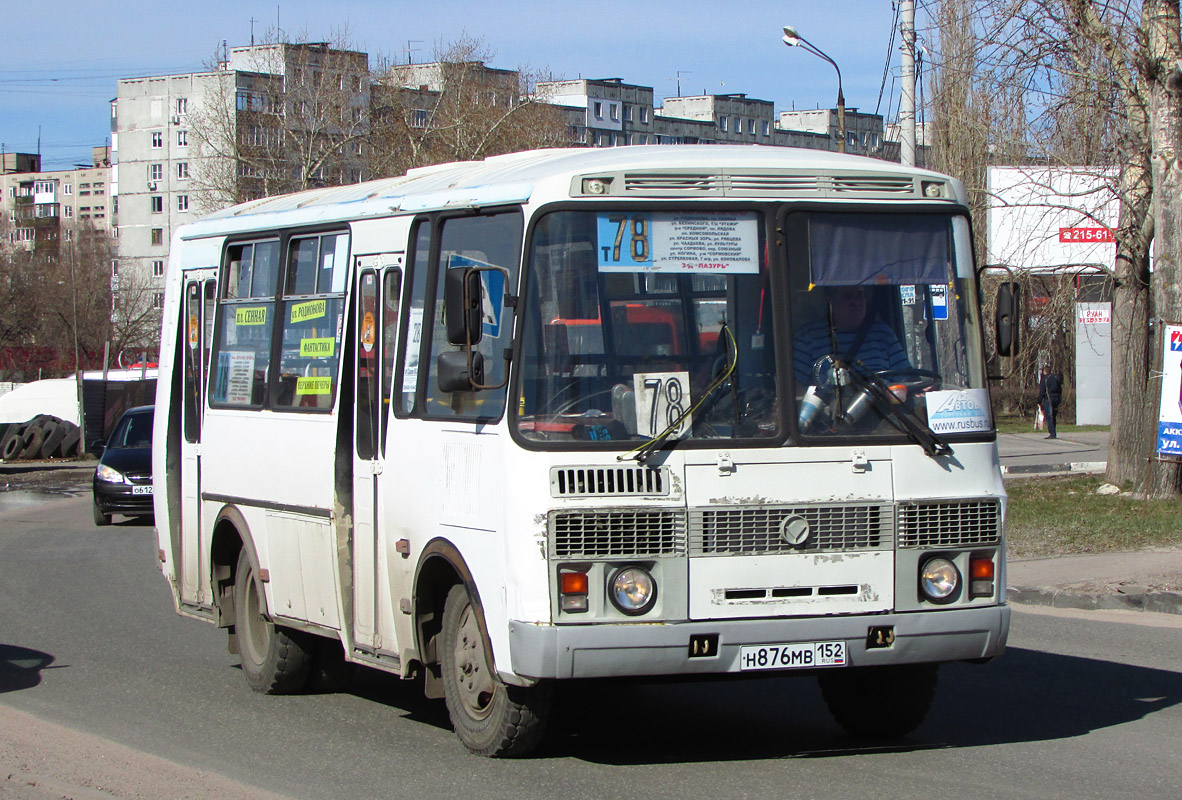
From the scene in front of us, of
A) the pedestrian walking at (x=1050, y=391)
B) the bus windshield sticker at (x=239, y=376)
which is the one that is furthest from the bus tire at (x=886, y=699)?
the pedestrian walking at (x=1050, y=391)

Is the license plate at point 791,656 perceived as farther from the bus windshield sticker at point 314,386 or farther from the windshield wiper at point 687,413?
the bus windshield sticker at point 314,386

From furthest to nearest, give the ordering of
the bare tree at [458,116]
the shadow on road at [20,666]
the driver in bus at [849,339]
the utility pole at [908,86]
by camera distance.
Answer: the bare tree at [458,116]
the utility pole at [908,86]
the shadow on road at [20,666]
the driver in bus at [849,339]

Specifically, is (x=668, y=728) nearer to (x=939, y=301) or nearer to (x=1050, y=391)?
(x=939, y=301)

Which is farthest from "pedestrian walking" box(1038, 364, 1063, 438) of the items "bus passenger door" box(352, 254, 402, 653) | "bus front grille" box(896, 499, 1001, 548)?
"bus front grille" box(896, 499, 1001, 548)

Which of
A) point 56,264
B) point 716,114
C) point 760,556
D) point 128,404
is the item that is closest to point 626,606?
point 760,556

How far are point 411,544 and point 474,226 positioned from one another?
156 centimetres

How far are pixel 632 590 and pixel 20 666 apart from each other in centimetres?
568

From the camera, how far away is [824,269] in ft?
22.4

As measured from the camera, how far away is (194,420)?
1007cm

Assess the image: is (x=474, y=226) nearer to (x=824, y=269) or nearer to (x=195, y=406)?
(x=824, y=269)

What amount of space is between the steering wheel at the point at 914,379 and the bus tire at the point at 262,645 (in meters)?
4.05

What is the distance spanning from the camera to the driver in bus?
6707 mm

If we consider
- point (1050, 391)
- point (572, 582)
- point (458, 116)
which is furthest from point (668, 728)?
point (458, 116)

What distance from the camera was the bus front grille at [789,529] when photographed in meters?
6.47
